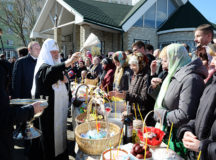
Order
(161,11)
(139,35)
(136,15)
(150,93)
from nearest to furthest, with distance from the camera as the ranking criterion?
(150,93) < (136,15) < (139,35) < (161,11)

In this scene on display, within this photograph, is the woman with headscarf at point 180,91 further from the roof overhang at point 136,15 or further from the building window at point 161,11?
the building window at point 161,11

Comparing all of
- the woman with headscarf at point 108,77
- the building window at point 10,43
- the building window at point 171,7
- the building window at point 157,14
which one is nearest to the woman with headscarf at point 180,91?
the woman with headscarf at point 108,77

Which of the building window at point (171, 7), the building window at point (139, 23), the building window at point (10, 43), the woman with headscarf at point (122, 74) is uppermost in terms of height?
the building window at point (10, 43)

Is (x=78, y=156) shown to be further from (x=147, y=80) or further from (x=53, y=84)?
(x=147, y=80)

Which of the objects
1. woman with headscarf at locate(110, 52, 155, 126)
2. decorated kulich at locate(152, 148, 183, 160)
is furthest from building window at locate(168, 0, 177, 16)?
decorated kulich at locate(152, 148, 183, 160)

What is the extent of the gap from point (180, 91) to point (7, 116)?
6.02 feet

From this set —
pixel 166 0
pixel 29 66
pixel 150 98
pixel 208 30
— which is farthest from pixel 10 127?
pixel 166 0

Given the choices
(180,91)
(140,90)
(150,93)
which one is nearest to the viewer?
(180,91)

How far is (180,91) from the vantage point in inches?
74.0

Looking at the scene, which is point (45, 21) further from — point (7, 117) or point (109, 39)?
point (7, 117)

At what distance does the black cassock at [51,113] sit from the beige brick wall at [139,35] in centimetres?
859

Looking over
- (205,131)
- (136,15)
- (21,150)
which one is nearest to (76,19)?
(136,15)

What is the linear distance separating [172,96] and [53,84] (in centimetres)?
187

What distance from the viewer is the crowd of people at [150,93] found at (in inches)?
59.0
